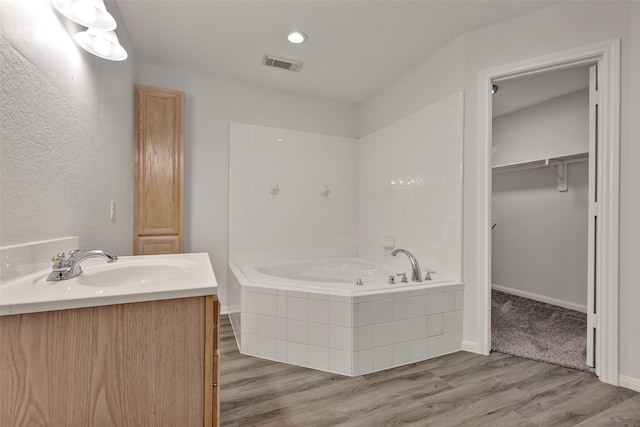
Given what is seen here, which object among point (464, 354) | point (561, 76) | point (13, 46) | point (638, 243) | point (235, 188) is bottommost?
point (464, 354)

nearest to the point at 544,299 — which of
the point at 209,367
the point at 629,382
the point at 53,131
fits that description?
the point at 629,382

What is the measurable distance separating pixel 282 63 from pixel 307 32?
498mm

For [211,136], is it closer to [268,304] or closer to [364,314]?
[268,304]

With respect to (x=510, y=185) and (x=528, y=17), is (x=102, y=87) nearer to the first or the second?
(x=528, y=17)

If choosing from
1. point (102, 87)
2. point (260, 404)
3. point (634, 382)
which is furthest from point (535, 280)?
point (102, 87)

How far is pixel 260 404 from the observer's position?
5.00 feet

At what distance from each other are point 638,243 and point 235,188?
9.68 feet

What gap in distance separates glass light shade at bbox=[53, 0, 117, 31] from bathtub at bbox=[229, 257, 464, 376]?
158 cm

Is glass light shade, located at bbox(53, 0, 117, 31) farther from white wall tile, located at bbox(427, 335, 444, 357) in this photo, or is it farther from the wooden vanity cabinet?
white wall tile, located at bbox(427, 335, 444, 357)

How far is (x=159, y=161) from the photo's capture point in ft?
8.13

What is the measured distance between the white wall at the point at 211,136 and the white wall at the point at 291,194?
99 mm

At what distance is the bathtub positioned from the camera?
6.07 feet

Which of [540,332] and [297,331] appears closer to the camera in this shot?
[297,331]

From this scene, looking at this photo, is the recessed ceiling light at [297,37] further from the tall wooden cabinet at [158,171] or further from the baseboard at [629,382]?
the baseboard at [629,382]
